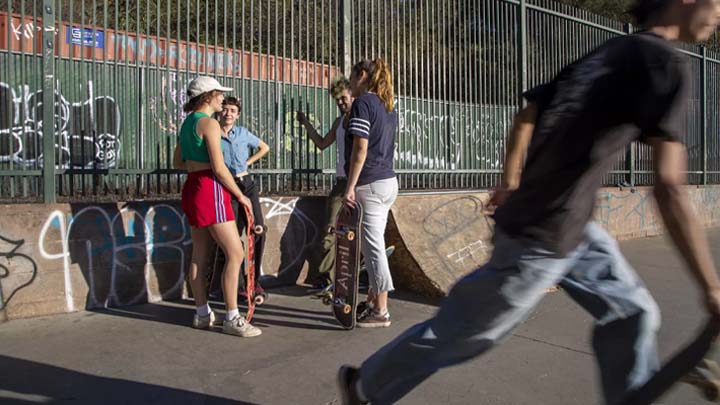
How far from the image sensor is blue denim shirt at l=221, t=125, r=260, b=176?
4.78 meters

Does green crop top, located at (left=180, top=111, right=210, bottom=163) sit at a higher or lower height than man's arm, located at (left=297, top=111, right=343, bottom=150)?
lower

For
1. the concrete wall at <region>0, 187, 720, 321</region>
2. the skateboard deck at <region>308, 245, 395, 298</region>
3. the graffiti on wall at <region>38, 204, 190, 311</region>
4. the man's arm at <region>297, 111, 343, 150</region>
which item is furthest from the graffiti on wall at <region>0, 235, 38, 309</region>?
the man's arm at <region>297, 111, 343, 150</region>

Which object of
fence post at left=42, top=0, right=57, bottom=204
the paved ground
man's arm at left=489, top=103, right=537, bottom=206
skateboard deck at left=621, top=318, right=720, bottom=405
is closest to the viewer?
skateboard deck at left=621, top=318, right=720, bottom=405

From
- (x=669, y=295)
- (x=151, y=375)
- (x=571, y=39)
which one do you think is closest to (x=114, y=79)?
(x=151, y=375)

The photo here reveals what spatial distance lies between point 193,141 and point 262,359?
1.46 m

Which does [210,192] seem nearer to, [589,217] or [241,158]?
[241,158]

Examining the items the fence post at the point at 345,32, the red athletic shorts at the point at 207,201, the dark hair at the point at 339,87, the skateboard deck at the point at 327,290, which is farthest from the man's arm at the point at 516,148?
the fence post at the point at 345,32

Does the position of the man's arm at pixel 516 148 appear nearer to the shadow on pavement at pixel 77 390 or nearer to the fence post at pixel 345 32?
the shadow on pavement at pixel 77 390

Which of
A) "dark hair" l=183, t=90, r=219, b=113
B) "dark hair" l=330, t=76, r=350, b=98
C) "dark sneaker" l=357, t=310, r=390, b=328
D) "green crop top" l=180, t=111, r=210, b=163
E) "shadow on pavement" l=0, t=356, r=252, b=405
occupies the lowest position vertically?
"shadow on pavement" l=0, t=356, r=252, b=405

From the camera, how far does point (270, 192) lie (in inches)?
225

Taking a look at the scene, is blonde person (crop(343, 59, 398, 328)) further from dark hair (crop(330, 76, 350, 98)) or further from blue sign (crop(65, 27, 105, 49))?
blue sign (crop(65, 27, 105, 49))

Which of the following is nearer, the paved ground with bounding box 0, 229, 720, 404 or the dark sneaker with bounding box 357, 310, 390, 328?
the paved ground with bounding box 0, 229, 720, 404

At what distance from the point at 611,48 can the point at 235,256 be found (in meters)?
2.64

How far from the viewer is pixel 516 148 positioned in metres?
2.30
